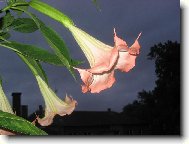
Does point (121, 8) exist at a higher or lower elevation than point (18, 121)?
higher

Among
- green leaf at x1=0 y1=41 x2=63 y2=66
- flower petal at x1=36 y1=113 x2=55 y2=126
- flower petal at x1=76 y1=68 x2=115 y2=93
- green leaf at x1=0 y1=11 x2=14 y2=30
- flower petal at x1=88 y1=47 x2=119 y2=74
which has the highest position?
green leaf at x1=0 y1=11 x2=14 y2=30

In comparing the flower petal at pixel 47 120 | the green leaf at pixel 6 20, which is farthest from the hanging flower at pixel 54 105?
the green leaf at pixel 6 20

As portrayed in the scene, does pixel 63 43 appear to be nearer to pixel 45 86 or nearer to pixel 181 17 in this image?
pixel 45 86

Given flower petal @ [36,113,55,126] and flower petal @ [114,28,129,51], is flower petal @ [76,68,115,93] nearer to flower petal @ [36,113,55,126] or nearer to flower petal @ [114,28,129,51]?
flower petal @ [114,28,129,51]

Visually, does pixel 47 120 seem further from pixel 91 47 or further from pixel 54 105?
pixel 91 47

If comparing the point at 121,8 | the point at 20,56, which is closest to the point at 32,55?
the point at 20,56

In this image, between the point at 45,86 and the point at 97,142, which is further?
the point at 97,142

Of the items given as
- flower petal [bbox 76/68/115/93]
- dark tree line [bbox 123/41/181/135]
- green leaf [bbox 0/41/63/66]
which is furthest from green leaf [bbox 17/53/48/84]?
dark tree line [bbox 123/41/181/135]
